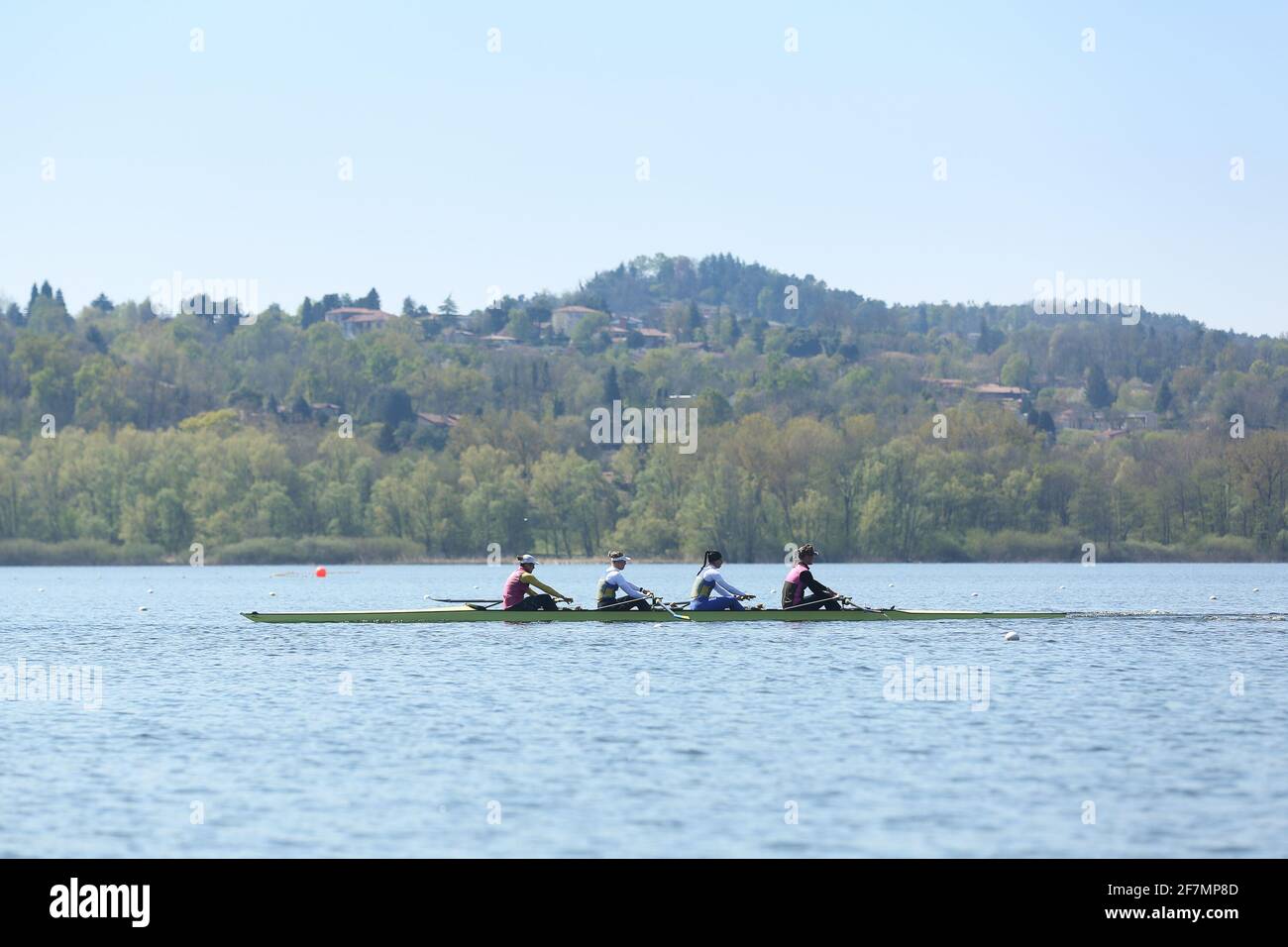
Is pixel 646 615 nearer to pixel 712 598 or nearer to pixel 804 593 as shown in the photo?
pixel 712 598

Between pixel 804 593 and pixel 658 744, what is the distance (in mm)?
14277

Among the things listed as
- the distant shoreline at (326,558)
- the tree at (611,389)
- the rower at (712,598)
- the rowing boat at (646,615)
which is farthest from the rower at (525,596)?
the tree at (611,389)

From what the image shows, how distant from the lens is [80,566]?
12206cm

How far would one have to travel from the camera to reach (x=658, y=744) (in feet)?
66.7

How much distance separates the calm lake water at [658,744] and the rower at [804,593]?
2.51ft

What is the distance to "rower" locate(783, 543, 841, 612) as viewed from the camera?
3391 centimetres

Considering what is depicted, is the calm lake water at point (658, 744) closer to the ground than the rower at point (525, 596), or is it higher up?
closer to the ground

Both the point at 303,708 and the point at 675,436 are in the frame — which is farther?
the point at 675,436

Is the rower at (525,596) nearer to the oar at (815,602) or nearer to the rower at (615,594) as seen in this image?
the rower at (615,594)

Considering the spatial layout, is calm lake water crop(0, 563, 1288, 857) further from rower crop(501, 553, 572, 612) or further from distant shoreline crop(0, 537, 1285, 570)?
distant shoreline crop(0, 537, 1285, 570)

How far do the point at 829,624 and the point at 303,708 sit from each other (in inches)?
629

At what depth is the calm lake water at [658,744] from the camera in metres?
15.6
